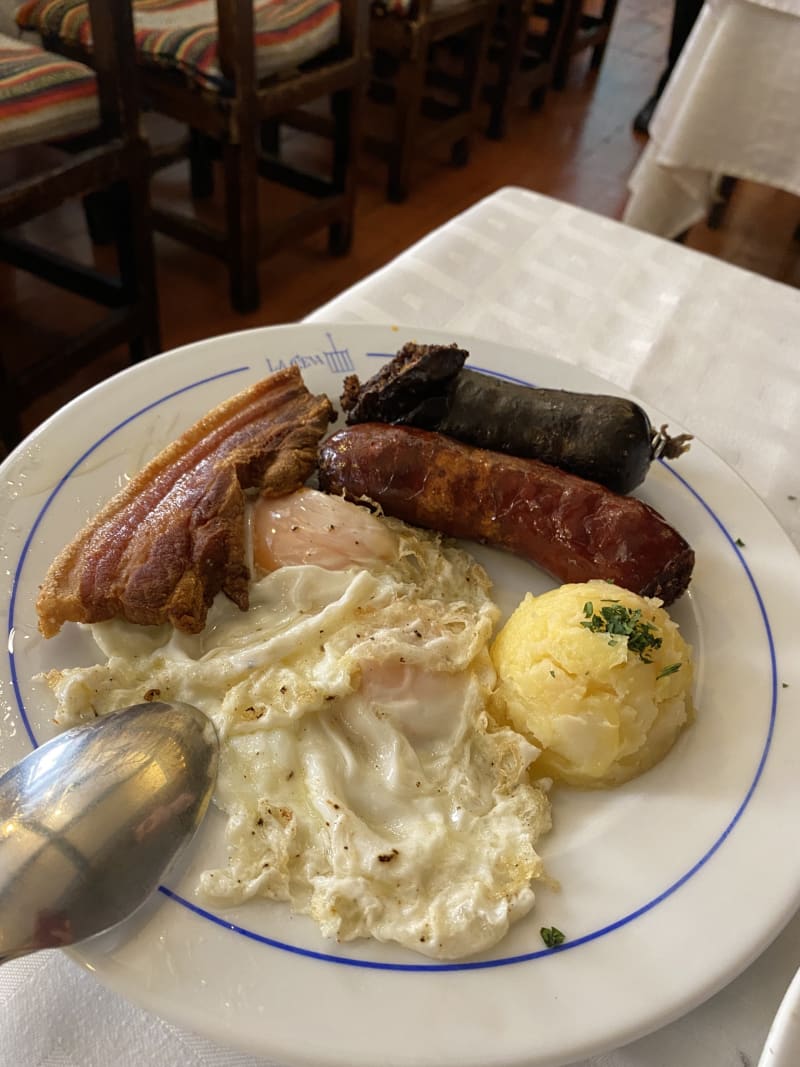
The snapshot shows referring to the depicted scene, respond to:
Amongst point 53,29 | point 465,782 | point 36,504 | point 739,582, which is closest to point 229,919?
point 465,782

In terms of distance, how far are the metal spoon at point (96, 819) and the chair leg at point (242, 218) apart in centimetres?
307

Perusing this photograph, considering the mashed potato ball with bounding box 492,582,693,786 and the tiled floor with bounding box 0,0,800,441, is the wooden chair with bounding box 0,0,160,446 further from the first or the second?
the mashed potato ball with bounding box 492,582,693,786

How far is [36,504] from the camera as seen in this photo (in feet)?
5.14

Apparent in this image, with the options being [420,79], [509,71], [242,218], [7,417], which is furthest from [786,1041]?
[509,71]

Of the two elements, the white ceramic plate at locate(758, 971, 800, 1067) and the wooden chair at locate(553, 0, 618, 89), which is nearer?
the white ceramic plate at locate(758, 971, 800, 1067)

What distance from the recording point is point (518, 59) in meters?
5.82

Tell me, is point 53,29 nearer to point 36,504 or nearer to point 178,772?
point 36,504

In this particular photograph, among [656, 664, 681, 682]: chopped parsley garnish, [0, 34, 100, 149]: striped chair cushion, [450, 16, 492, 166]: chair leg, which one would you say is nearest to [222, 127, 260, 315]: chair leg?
[0, 34, 100, 149]: striped chair cushion

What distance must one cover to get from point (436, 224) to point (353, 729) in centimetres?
433

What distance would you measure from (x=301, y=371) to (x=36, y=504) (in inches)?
27.2

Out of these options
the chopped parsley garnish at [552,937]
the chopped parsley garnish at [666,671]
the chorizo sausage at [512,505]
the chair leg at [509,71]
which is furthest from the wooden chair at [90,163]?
the chair leg at [509,71]

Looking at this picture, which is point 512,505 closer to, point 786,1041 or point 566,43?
point 786,1041

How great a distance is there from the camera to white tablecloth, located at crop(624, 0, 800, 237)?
3236 mm

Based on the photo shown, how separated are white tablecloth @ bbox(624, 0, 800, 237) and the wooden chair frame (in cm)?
148
